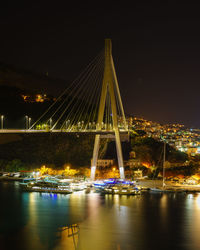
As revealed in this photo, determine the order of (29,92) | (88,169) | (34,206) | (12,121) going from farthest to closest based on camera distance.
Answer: (29,92)
(12,121)
(88,169)
(34,206)

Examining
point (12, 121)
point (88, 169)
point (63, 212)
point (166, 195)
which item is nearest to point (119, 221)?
point (63, 212)

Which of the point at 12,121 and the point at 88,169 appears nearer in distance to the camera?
the point at 88,169

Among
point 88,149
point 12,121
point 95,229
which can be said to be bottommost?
point 95,229

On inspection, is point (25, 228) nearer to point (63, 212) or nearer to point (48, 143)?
point (63, 212)

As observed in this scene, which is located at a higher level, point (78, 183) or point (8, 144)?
point (8, 144)

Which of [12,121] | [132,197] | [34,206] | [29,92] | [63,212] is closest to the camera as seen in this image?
[63,212]

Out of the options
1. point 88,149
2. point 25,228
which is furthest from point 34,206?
point 88,149
